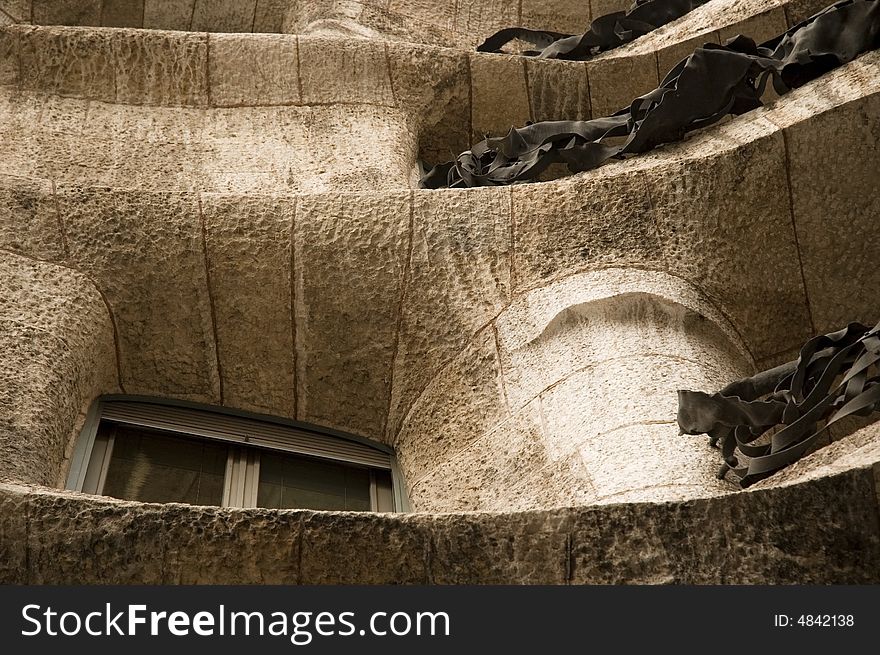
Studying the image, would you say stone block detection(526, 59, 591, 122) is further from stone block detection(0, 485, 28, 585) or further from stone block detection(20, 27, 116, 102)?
stone block detection(0, 485, 28, 585)

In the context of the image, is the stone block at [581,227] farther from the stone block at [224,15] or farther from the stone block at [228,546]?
the stone block at [224,15]

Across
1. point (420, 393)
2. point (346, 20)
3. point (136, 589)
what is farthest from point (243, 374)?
point (346, 20)

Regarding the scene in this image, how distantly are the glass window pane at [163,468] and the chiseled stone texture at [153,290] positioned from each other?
19 cm

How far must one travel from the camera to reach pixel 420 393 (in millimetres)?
5152

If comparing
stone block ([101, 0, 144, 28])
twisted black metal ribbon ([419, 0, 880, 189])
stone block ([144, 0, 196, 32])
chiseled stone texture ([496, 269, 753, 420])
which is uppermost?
stone block ([144, 0, 196, 32])

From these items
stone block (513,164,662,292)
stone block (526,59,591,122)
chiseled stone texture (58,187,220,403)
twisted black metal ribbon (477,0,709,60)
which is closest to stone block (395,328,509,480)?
stone block (513,164,662,292)

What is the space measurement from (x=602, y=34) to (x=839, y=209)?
3209 millimetres

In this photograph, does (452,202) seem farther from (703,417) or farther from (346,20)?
(346,20)

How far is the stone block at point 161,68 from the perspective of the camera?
6.79 m

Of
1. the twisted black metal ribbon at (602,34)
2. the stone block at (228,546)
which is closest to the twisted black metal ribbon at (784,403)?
the stone block at (228,546)

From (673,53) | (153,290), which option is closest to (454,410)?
(153,290)

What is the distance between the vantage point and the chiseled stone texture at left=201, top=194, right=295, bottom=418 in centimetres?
528

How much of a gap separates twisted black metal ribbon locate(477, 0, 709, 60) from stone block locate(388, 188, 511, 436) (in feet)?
9.17

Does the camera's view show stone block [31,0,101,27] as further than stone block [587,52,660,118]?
Yes
